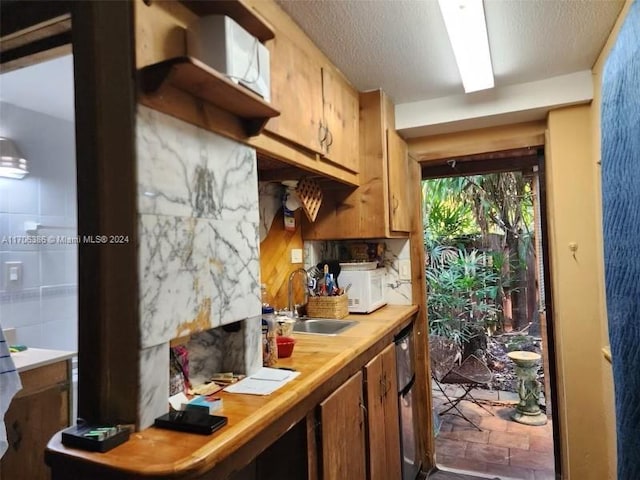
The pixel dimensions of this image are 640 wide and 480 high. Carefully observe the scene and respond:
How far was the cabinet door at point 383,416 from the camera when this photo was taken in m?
1.83

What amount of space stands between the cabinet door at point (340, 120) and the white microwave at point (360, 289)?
688mm

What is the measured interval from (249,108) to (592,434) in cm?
259

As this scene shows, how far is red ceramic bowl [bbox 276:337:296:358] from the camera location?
1.59 m

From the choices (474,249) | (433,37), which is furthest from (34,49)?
(474,249)

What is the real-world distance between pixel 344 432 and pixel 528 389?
2574 mm

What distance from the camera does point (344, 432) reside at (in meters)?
1.56

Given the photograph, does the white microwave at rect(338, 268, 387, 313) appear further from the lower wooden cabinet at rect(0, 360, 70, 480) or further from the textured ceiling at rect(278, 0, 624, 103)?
the lower wooden cabinet at rect(0, 360, 70, 480)

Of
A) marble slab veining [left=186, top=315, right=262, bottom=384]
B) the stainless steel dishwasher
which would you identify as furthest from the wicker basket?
marble slab veining [left=186, top=315, right=262, bottom=384]

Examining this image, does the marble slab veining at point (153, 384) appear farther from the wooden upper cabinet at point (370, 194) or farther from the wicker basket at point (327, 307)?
the wooden upper cabinet at point (370, 194)

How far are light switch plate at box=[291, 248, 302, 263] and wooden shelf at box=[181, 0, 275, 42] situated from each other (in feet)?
4.81

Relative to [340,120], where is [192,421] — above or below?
below

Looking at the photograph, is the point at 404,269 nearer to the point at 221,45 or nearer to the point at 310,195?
the point at 310,195

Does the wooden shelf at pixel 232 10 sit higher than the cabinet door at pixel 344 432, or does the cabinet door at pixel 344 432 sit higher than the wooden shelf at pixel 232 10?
the wooden shelf at pixel 232 10

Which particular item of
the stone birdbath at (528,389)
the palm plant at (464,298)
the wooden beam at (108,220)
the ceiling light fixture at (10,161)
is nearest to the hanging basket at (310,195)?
the wooden beam at (108,220)
